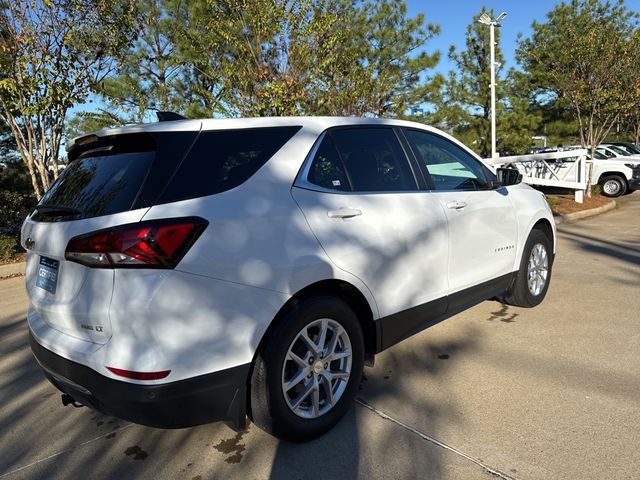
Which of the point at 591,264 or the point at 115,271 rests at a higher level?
the point at 115,271

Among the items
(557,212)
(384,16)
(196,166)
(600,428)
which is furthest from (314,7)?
(600,428)

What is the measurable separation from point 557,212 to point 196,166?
10.8 m

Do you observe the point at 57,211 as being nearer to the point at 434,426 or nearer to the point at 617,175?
the point at 434,426

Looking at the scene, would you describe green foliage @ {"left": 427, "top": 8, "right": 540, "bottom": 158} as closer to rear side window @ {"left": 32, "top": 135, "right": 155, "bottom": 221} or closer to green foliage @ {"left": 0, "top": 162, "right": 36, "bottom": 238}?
green foliage @ {"left": 0, "top": 162, "right": 36, "bottom": 238}

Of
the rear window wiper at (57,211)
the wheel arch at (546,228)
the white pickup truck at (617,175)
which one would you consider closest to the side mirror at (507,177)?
the wheel arch at (546,228)

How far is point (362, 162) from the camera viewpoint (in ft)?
10.4

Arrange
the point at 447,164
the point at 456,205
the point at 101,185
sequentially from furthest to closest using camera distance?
1. the point at 447,164
2. the point at 456,205
3. the point at 101,185

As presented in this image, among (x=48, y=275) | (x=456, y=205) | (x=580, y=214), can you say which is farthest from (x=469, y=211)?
(x=580, y=214)

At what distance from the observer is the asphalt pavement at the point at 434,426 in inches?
101

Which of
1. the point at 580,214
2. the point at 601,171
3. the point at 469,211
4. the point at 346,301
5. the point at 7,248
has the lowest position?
the point at 580,214

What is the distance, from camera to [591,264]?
6699 mm

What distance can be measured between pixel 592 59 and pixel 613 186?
214 inches

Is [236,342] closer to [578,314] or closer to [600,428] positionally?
[600,428]

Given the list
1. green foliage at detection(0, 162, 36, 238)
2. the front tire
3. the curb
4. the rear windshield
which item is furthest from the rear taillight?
the curb
